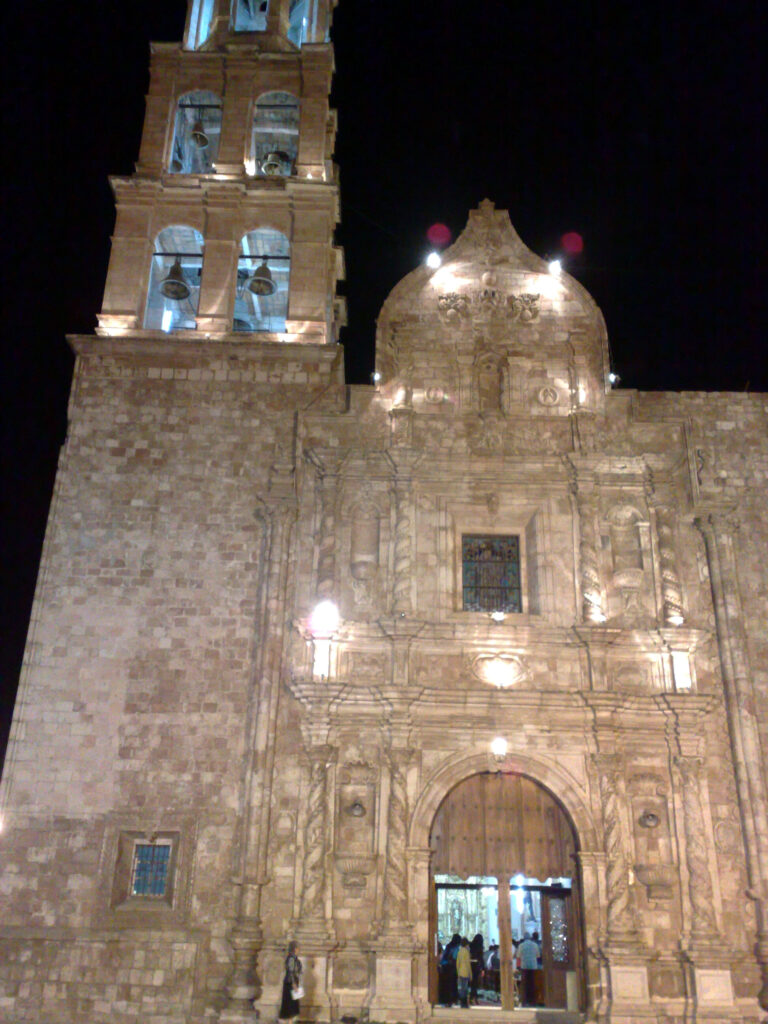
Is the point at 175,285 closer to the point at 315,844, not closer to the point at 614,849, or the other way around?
the point at 315,844

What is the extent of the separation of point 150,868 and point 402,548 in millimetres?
5837

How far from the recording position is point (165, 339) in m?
16.5

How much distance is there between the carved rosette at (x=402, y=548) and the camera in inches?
574

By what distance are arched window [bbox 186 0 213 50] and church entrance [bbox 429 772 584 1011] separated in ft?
53.5

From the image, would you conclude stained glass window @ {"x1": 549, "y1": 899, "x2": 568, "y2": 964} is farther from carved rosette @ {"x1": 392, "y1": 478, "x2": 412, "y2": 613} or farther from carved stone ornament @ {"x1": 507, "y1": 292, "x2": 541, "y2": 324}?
carved stone ornament @ {"x1": 507, "y1": 292, "x2": 541, "y2": 324}

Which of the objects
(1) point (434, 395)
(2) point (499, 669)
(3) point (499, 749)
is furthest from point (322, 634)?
(1) point (434, 395)

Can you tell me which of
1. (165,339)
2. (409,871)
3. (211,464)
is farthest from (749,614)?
(165,339)

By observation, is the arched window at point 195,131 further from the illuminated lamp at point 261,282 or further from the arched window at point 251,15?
the illuminated lamp at point 261,282

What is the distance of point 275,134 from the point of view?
20453 millimetres

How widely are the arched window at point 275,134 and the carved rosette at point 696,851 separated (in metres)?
13.4

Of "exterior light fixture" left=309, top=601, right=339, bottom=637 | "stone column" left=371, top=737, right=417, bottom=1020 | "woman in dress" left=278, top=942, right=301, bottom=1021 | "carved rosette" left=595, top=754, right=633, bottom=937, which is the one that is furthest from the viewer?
"exterior light fixture" left=309, top=601, right=339, bottom=637

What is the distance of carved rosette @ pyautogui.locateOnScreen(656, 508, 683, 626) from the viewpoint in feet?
48.1

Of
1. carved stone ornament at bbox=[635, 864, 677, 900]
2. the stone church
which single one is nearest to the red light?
the stone church

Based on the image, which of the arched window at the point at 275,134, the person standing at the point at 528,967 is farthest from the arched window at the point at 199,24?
the person standing at the point at 528,967
